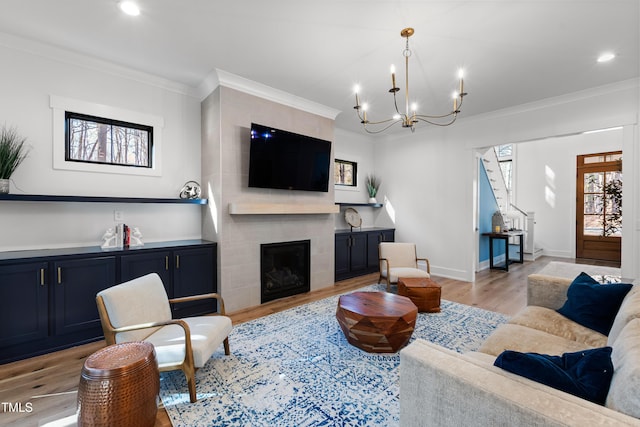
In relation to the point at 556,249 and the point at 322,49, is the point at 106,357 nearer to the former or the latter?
the point at 322,49

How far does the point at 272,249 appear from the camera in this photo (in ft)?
13.4

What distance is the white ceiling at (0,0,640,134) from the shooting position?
7.75 ft

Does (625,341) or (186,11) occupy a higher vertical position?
(186,11)

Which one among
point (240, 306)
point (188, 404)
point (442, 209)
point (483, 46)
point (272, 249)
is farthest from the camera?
point (442, 209)

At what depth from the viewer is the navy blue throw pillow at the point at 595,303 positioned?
2.00 metres

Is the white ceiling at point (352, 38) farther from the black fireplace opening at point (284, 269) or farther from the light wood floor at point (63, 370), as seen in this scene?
the light wood floor at point (63, 370)

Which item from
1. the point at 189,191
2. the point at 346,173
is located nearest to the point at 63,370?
the point at 189,191

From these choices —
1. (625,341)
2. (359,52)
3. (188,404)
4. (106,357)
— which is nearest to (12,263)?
(106,357)

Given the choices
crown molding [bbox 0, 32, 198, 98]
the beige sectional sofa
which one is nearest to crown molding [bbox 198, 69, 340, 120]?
crown molding [bbox 0, 32, 198, 98]

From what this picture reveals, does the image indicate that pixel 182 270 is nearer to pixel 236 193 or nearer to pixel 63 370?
pixel 236 193

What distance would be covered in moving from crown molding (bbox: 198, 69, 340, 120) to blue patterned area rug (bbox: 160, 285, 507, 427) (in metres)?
2.97

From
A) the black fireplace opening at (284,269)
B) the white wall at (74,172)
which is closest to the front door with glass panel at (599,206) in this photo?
the black fireplace opening at (284,269)

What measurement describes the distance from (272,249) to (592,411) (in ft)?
11.7

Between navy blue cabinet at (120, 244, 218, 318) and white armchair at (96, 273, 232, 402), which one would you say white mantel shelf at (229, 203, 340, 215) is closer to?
navy blue cabinet at (120, 244, 218, 318)
